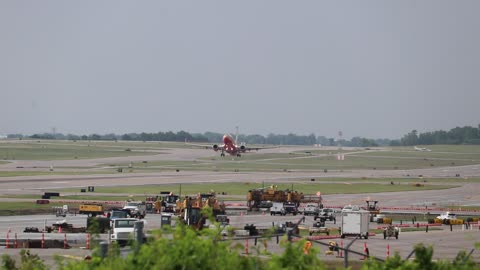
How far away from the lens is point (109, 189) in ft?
383

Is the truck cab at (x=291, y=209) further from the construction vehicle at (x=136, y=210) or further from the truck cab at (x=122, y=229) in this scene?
the truck cab at (x=122, y=229)

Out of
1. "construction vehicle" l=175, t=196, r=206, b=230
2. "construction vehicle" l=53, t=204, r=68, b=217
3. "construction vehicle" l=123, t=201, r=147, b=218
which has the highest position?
"construction vehicle" l=175, t=196, r=206, b=230

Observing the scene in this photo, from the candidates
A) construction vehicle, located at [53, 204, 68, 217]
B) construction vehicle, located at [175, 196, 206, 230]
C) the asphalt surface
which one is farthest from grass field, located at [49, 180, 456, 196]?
construction vehicle, located at [175, 196, 206, 230]

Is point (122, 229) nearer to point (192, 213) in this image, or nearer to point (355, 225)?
point (192, 213)

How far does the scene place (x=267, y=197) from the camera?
92.8 metres

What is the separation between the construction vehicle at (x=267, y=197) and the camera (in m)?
91.2

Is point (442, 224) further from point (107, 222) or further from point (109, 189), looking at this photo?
point (109, 189)

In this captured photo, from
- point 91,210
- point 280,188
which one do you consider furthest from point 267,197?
point 280,188

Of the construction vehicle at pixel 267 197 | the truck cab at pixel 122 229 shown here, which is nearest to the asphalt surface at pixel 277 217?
the truck cab at pixel 122 229

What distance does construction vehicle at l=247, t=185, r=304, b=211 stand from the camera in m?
91.2

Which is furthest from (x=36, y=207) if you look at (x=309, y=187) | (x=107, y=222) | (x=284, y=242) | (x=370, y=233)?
(x=284, y=242)

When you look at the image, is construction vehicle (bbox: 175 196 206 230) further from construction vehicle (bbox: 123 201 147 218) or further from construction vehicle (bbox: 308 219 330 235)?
construction vehicle (bbox: 308 219 330 235)

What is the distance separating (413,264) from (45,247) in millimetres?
34282

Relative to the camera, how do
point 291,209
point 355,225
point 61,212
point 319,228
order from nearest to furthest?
point 355,225 < point 319,228 < point 61,212 < point 291,209
